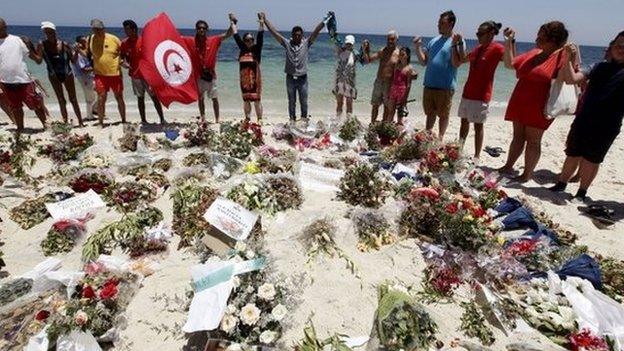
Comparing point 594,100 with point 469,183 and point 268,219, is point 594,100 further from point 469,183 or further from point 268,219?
point 268,219

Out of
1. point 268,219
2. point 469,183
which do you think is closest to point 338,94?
point 469,183

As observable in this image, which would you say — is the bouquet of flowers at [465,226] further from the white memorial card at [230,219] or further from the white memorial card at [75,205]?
the white memorial card at [75,205]

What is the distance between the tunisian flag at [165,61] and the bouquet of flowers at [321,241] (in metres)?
4.86

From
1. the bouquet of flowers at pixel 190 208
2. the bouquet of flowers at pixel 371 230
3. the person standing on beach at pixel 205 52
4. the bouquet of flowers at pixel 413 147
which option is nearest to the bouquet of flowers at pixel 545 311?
the bouquet of flowers at pixel 371 230

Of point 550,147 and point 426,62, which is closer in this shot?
point 426,62

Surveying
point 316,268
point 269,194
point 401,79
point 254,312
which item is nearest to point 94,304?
point 254,312

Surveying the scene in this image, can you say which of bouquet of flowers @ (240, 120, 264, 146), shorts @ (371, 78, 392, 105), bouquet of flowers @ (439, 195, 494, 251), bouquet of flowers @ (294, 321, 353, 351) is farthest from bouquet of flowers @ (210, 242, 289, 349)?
→ shorts @ (371, 78, 392, 105)

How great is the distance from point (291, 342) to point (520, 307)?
214cm

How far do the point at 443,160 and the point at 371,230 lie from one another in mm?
2062

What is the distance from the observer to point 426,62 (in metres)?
7.37

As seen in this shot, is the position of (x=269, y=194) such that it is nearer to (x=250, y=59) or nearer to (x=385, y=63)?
(x=250, y=59)

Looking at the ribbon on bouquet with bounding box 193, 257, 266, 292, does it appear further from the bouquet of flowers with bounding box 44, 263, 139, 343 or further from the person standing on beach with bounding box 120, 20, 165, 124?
the person standing on beach with bounding box 120, 20, 165, 124

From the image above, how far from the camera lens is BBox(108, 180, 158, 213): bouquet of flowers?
5.20m

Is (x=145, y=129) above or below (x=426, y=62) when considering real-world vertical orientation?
below
